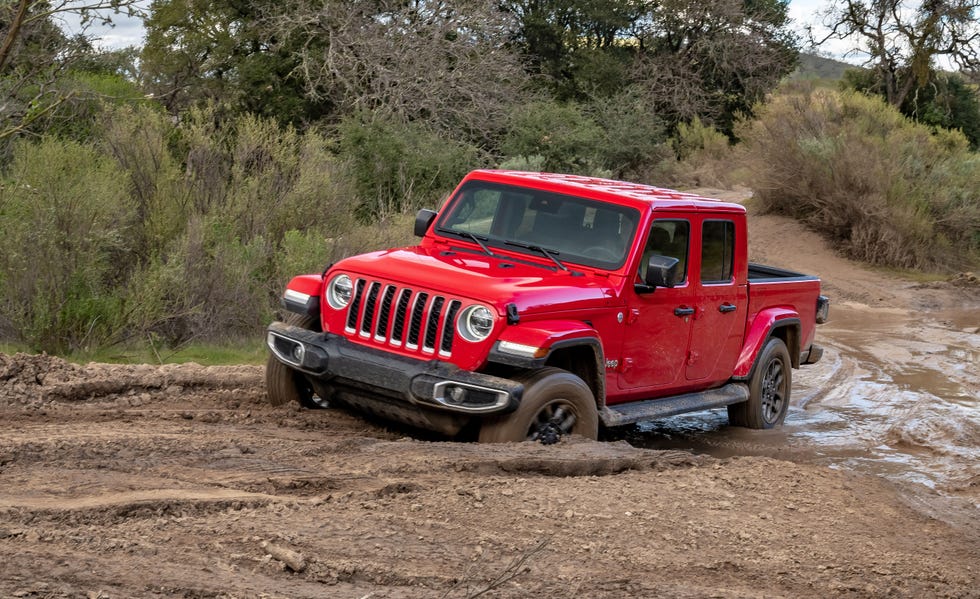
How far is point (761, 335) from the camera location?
9266 mm

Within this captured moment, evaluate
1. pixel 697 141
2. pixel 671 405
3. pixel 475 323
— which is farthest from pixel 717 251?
pixel 697 141

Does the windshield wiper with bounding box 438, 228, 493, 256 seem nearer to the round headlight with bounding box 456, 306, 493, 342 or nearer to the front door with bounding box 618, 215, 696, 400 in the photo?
the front door with bounding box 618, 215, 696, 400

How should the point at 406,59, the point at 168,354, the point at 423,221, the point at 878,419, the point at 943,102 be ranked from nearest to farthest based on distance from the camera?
the point at 423,221 → the point at 168,354 → the point at 878,419 → the point at 406,59 → the point at 943,102

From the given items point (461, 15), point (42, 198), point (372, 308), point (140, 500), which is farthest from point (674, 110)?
point (140, 500)

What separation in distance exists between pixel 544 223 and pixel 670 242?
935mm

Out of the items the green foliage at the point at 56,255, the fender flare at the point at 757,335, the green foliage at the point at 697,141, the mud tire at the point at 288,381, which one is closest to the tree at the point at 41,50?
the green foliage at the point at 56,255

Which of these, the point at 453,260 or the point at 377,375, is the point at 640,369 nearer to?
the point at 453,260

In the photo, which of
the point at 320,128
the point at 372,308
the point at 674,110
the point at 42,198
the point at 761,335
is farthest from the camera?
the point at 674,110

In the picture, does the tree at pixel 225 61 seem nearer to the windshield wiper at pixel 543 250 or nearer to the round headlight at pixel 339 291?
the windshield wiper at pixel 543 250

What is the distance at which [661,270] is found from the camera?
7488 mm

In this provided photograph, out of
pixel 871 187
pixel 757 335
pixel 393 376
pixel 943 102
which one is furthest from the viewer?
pixel 943 102

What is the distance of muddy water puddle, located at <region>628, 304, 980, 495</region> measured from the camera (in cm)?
910

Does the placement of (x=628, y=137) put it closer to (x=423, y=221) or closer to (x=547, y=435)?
(x=423, y=221)

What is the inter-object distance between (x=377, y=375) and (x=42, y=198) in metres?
5.73
